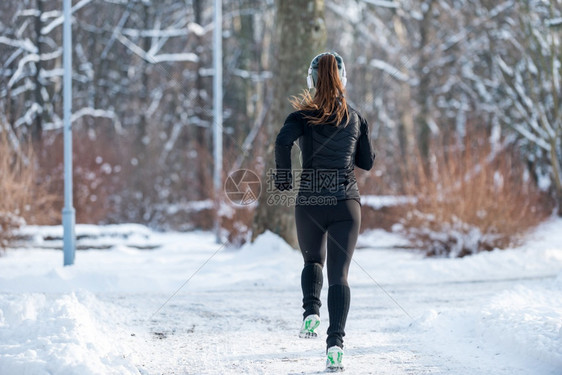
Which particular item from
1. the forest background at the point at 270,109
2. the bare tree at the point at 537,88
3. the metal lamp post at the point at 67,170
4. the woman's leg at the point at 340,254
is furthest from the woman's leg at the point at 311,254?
the bare tree at the point at 537,88

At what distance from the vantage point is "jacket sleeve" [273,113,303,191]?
15.7 ft

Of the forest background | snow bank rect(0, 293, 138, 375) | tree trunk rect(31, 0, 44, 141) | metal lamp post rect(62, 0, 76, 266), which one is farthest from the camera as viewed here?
tree trunk rect(31, 0, 44, 141)

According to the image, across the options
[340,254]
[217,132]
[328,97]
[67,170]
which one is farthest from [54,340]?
[217,132]

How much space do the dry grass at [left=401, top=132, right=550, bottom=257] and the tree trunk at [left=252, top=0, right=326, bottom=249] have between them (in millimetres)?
2355

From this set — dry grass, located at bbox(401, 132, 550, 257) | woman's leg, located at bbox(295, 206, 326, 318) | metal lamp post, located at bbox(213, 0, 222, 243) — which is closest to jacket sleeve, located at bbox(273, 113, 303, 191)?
woman's leg, located at bbox(295, 206, 326, 318)

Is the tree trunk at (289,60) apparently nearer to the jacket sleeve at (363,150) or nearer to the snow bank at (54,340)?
the snow bank at (54,340)

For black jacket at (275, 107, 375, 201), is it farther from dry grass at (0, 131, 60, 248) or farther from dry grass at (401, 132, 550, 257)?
dry grass at (0, 131, 60, 248)

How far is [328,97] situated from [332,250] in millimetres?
976

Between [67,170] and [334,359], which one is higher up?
[67,170]

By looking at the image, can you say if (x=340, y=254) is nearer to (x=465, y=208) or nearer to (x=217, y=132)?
(x=465, y=208)

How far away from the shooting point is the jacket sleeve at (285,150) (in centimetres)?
479

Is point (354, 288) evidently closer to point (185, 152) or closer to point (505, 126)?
point (505, 126)

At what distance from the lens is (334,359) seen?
4.61 metres

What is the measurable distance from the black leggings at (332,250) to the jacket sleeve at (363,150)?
295 millimetres
